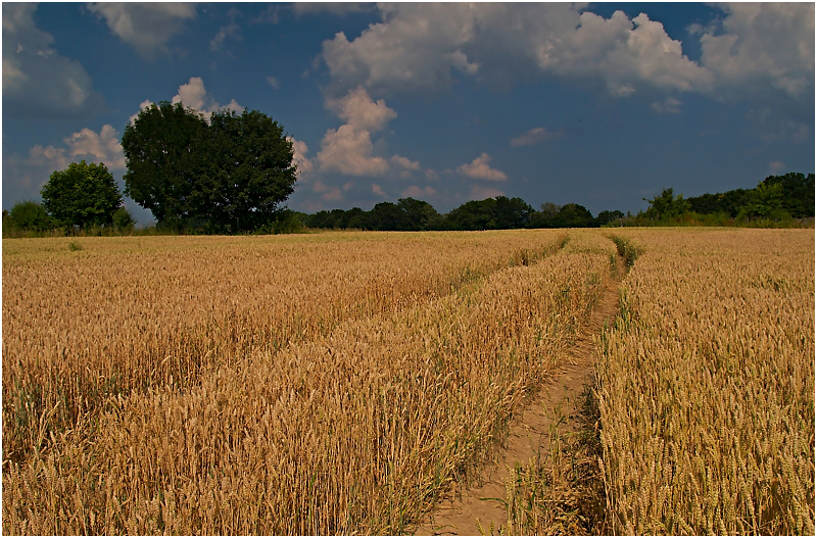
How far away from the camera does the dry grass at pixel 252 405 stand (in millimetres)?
1872

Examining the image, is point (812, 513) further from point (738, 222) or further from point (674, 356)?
point (738, 222)

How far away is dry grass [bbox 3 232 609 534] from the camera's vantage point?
73.7 inches

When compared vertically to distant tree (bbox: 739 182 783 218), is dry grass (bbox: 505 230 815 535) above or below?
below

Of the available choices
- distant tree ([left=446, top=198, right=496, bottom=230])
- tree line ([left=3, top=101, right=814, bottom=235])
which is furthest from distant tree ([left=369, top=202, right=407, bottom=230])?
tree line ([left=3, top=101, right=814, bottom=235])

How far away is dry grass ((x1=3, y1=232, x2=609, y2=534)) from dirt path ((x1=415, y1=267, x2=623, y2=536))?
0.40ft

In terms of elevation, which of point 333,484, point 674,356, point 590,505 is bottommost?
point 590,505

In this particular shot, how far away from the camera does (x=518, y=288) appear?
5.79 m

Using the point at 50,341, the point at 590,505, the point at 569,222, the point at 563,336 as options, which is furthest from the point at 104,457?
the point at 569,222

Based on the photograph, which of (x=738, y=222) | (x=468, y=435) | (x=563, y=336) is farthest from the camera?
(x=738, y=222)

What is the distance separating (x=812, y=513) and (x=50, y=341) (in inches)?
177

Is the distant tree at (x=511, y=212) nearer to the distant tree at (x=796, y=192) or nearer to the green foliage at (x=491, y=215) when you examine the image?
the green foliage at (x=491, y=215)

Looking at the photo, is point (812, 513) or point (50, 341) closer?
point (812, 513)

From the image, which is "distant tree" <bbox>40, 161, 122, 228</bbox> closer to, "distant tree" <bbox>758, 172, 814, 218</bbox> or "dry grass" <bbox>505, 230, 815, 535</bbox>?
"dry grass" <bbox>505, 230, 815, 535</bbox>

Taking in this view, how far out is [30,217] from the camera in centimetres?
4347
